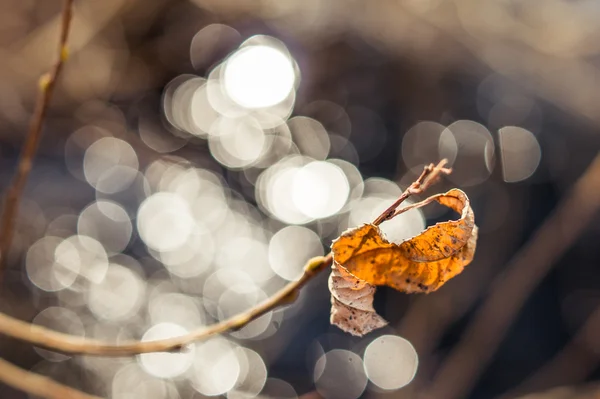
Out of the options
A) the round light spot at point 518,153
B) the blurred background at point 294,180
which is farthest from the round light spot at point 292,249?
the round light spot at point 518,153

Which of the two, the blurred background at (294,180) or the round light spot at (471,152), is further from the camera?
the round light spot at (471,152)

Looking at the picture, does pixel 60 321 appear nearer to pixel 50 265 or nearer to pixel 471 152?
pixel 50 265

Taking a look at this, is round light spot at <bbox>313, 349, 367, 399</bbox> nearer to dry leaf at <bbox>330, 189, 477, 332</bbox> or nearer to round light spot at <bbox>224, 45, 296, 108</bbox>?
round light spot at <bbox>224, 45, 296, 108</bbox>

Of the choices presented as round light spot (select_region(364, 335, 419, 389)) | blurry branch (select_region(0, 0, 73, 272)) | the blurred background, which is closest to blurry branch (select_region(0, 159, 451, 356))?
blurry branch (select_region(0, 0, 73, 272))

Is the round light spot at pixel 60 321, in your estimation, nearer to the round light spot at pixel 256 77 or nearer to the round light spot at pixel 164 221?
the round light spot at pixel 164 221

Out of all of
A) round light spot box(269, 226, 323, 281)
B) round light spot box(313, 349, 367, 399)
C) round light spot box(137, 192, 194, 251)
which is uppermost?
round light spot box(269, 226, 323, 281)

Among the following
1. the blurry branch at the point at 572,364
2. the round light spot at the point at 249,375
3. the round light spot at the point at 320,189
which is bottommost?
the round light spot at the point at 249,375
